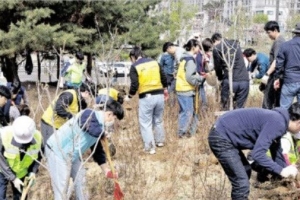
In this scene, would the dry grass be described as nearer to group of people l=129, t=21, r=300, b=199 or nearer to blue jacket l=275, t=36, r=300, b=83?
group of people l=129, t=21, r=300, b=199

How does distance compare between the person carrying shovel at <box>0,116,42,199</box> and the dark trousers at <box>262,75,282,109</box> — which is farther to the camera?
the dark trousers at <box>262,75,282,109</box>

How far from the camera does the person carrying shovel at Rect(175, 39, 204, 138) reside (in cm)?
588

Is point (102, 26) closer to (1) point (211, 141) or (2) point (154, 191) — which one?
(2) point (154, 191)

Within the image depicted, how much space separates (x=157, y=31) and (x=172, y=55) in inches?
335

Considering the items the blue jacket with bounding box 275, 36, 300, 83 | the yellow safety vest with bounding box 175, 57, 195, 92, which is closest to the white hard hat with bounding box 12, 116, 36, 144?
the blue jacket with bounding box 275, 36, 300, 83

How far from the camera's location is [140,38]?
1526cm

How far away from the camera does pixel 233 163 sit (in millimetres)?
3311

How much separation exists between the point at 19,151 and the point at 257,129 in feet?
5.89

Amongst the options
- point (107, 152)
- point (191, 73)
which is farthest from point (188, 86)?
point (107, 152)

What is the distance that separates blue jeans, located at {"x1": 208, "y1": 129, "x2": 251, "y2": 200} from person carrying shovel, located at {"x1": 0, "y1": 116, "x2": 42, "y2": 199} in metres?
1.31

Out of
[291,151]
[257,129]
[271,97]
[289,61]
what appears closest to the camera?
[257,129]

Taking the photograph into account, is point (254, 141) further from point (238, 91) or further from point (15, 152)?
point (238, 91)

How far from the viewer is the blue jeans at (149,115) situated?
565 cm

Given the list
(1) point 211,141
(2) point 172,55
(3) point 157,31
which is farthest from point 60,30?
(1) point 211,141
